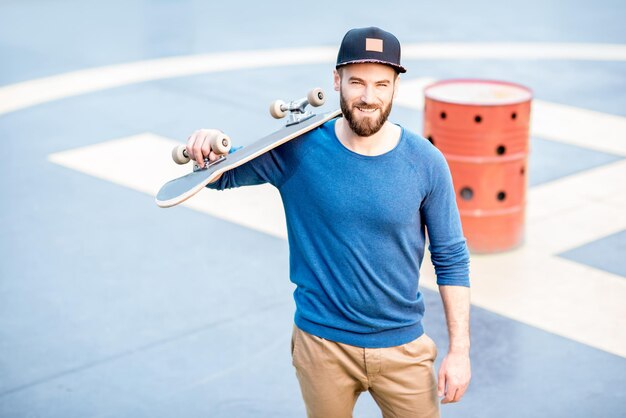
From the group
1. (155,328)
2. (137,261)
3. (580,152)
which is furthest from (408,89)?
(155,328)

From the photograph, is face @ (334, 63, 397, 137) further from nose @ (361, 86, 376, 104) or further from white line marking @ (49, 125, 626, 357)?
white line marking @ (49, 125, 626, 357)

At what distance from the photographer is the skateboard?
3371 mm

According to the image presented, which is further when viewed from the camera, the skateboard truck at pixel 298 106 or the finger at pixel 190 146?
the skateboard truck at pixel 298 106

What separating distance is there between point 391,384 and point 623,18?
13.6m

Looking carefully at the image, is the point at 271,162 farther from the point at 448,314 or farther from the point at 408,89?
the point at 408,89

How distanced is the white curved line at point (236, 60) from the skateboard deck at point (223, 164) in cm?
819

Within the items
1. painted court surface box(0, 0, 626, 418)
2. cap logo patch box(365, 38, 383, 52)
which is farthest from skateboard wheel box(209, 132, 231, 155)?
painted court surface box(0, 0, 626, 418)

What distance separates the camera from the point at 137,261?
282 inches

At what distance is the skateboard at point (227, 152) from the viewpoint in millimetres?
3371

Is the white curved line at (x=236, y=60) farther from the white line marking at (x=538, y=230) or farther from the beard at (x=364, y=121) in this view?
the beard at (x=364, y=121)

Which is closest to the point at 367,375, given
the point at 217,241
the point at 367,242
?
the point at 367,242

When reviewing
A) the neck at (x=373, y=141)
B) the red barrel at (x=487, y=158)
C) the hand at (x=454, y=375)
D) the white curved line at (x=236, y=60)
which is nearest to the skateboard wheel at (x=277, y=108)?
the neck at (x=373, y=141)

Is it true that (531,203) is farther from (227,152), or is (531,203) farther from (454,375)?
(227,152)

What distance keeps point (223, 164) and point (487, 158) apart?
404 centimetres
